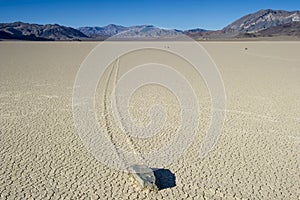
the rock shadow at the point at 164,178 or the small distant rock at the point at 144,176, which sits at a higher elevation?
the small distant rock at the point at 144,176

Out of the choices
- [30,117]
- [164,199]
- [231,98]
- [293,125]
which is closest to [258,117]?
[293,125]

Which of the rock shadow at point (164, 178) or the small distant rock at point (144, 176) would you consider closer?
the small distant rock at point (144, 176)

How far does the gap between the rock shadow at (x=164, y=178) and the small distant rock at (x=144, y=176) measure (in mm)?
110

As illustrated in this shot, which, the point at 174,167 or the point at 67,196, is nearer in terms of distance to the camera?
the point at 67,196

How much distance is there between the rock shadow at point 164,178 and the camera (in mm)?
4810

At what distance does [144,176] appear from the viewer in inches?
190

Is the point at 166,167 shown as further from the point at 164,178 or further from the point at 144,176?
the point at 144,176

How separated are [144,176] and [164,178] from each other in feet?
1.44

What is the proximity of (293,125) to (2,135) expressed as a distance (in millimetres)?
7880

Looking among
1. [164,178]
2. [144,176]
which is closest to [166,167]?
[164,178]

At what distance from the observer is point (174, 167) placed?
5.51m

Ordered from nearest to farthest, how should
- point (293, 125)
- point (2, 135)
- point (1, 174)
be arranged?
point (1, 174) → point (2, 135) → point (293, 125)

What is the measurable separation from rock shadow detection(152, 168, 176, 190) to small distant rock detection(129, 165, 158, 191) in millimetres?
110

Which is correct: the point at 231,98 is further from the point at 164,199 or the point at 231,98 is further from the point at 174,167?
the point at 164,199
